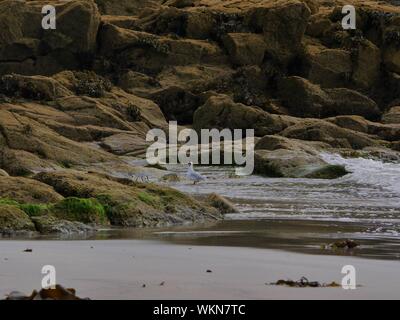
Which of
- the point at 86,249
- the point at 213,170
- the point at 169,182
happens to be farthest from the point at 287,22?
the point at 86,249

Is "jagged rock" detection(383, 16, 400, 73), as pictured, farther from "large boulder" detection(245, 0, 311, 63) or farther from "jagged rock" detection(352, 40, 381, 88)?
"large boulder" detection(245, 0, 311, 63)

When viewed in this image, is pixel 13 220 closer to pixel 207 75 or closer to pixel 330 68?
pixel 207 75

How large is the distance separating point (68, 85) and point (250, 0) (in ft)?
44.6

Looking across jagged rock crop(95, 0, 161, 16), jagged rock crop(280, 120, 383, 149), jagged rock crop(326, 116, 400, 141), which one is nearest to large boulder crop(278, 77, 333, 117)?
jagged rock crop(326, 116, 400, 141)

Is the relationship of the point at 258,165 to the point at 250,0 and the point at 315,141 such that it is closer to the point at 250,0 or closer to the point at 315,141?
the point at 315,141

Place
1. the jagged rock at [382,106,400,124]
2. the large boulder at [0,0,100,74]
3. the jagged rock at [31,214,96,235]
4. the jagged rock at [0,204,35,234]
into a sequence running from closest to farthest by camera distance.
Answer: the jagged rock at [0,204,35,234] → the jagged rock at [31,214,96,235] → the jagged rock at [382,106,400,124] → the large boulder at [0,0,100,74]

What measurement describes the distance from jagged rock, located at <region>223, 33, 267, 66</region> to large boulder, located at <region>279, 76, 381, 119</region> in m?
2.54

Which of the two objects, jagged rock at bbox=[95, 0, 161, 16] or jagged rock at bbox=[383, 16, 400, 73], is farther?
jagged rock at bbox=[95, 0, 161, 16]

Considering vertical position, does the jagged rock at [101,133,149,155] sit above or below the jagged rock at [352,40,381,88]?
below

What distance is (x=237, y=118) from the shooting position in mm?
33969

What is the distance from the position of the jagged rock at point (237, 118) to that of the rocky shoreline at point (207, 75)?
0.16ft

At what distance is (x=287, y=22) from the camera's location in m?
40.4

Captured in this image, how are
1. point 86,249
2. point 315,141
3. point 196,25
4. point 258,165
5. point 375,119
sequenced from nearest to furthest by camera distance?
point 86,249 < point 258,165 < point 315,141 < point 375,119 < point 196,25

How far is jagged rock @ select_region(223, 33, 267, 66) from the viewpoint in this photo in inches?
1585
